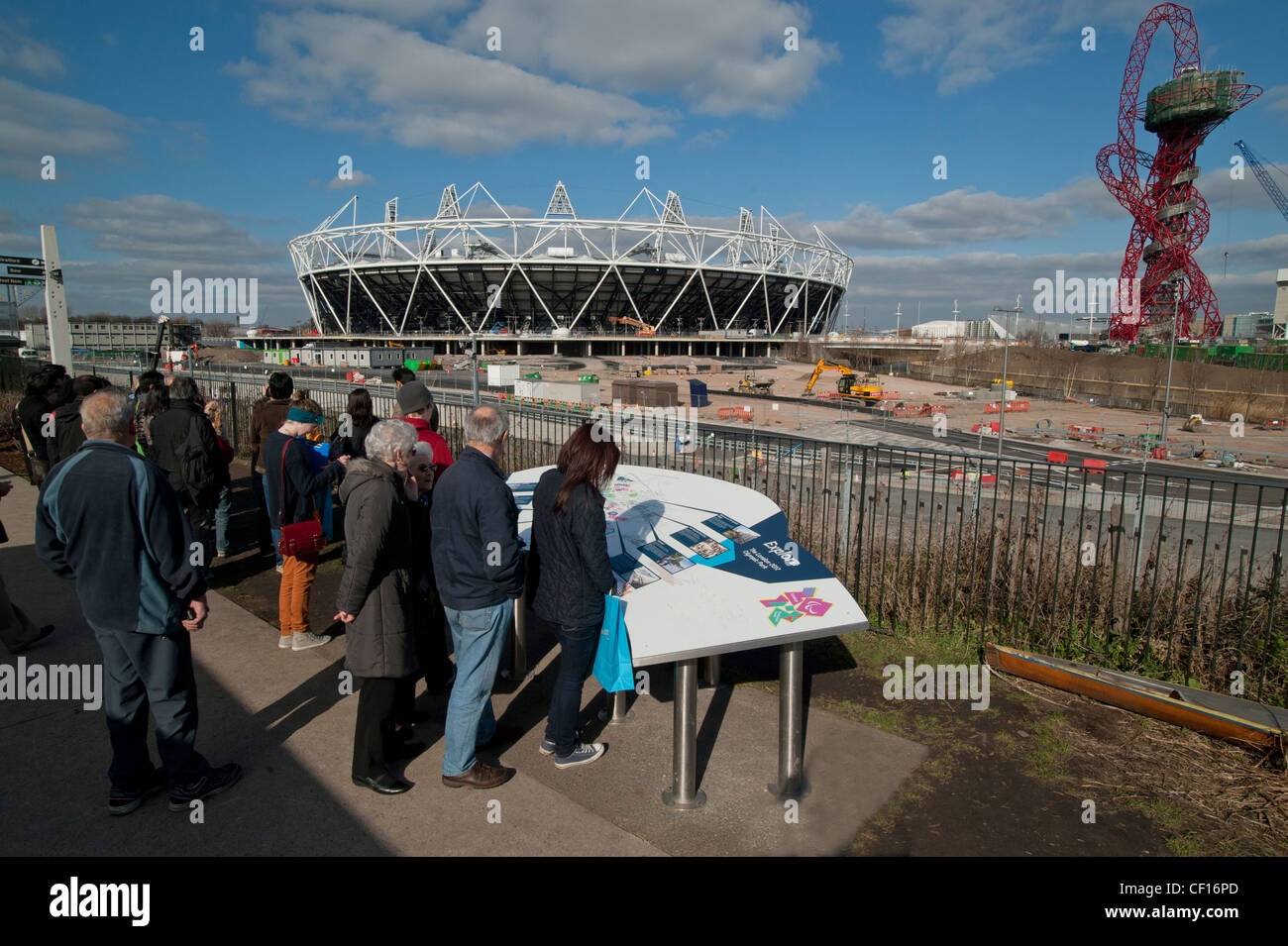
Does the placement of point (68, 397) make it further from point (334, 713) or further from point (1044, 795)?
point (1044, 795)

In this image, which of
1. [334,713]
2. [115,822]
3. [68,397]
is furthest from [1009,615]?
[68,397]

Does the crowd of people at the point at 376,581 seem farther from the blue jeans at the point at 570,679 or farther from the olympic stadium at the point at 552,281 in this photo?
the olympic stadium at the point at 552,281

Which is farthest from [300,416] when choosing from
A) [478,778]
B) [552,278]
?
[552,278]

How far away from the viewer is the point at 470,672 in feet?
10.8

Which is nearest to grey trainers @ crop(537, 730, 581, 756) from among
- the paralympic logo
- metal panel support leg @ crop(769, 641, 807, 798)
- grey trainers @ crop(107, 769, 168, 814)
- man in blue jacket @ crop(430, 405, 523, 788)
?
man in blue jacket @ crop(430, 405, 523, 788)

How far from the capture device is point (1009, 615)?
5402 millimetres

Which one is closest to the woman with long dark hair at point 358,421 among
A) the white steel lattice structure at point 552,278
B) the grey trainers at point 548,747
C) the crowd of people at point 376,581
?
the crowd of people at point 376,581

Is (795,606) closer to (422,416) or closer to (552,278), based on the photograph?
(422,416)

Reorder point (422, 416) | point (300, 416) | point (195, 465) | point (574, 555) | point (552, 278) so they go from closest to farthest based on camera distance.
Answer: point (574, 555), point (422, 416), point (300, 416), point (195, 465), point (552, 278)

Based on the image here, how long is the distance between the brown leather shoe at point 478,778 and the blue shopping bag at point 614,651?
68cm

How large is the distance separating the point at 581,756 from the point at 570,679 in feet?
1.57
